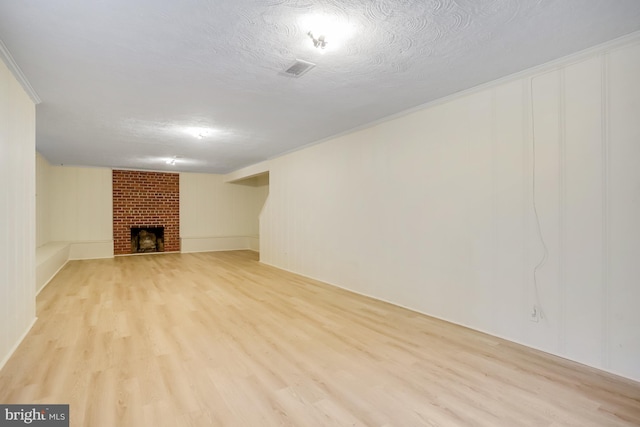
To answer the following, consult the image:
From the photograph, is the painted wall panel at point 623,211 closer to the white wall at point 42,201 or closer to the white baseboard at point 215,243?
the white baseboard at point 215,243

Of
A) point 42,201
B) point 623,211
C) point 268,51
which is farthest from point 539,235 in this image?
point 42,201

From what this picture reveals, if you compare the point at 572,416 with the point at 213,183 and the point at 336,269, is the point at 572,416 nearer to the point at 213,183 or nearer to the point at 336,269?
the point at 336,269

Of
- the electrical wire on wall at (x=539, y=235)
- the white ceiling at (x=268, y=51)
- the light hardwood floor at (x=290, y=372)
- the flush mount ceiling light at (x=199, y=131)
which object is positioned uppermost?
the flush mount ceiling light at (x=199, y=131)

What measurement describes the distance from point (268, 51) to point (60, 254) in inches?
266

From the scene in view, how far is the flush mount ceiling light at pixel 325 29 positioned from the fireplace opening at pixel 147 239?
8.49 meters

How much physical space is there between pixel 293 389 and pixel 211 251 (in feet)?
26.0

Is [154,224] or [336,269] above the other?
[154,224]

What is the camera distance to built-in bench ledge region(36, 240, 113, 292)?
4762mm

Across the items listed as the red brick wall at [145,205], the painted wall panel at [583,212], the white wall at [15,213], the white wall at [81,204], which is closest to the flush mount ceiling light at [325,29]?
the painted wall panel at [583,212]

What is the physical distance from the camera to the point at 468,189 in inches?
126

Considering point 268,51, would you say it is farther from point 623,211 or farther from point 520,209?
point 623,211

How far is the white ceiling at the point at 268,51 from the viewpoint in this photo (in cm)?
187

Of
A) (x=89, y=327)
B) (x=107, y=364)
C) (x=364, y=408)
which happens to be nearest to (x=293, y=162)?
(x=89, y=327)

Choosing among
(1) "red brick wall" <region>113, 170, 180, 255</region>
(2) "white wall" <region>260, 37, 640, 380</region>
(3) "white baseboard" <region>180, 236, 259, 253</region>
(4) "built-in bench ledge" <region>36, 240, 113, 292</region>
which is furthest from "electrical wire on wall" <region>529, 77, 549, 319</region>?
(1) "red brick wall" <region>113, 170, 180, 255</region>
